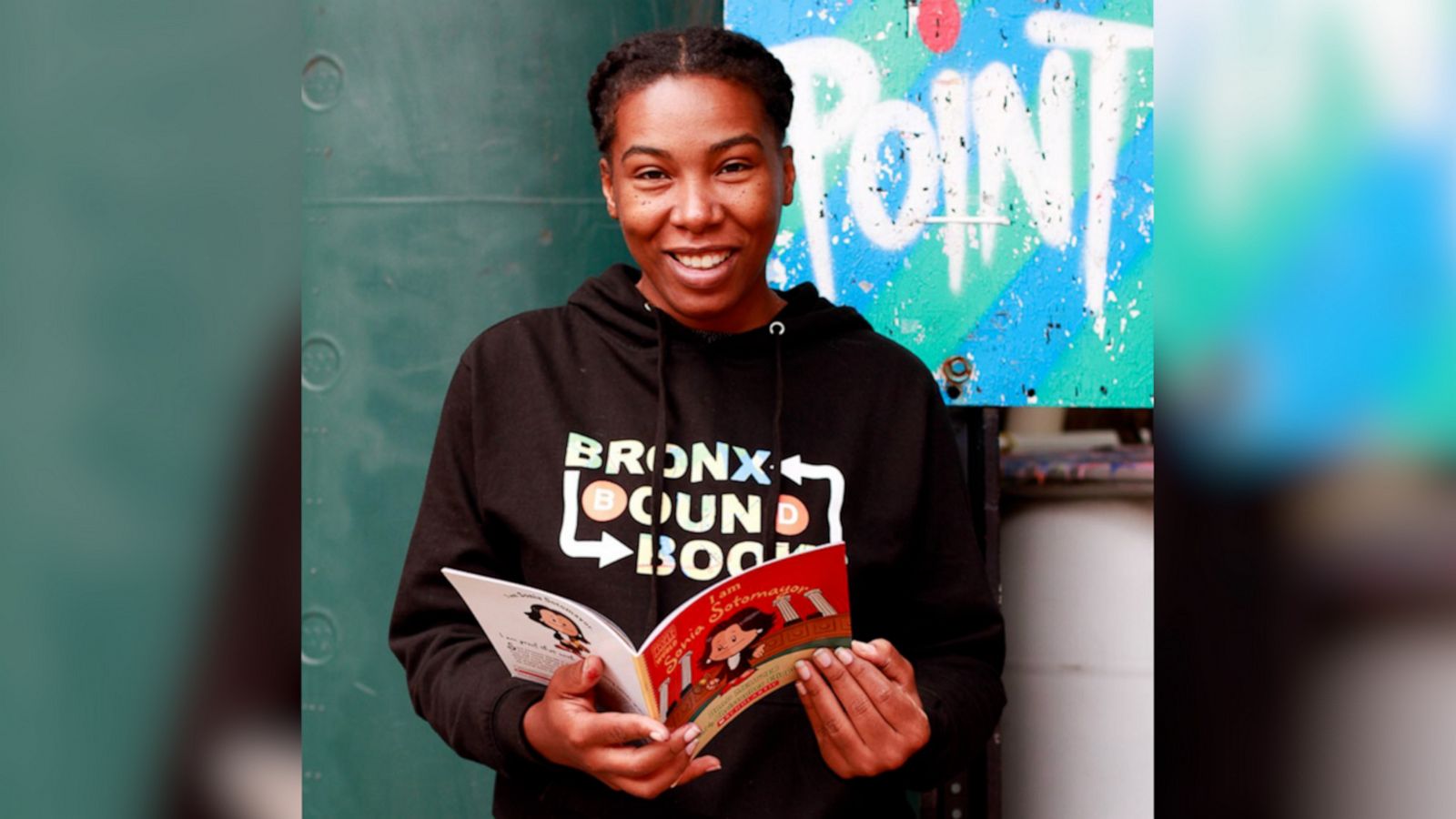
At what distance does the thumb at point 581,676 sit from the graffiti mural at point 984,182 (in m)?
1.17

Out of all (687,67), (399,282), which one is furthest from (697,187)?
(399,282)

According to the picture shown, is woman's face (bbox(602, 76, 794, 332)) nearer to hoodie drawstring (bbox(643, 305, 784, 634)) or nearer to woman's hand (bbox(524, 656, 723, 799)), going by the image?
hoodie drawstring (bbox(643, 305, 784, 634))

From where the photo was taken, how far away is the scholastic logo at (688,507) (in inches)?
77.5

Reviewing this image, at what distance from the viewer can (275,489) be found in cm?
80

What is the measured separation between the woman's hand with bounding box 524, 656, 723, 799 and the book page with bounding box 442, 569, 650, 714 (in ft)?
0.06

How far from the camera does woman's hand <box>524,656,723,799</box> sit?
1.68 meters

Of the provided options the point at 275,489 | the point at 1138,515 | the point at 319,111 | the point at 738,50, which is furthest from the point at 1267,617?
the point at 319,111

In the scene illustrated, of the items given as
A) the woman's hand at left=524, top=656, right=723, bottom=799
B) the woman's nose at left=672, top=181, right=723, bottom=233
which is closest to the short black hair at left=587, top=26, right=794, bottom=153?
the woman's nose at left=672, top=181, right=723, bottom=233

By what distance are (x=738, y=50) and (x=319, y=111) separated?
3.52 feet

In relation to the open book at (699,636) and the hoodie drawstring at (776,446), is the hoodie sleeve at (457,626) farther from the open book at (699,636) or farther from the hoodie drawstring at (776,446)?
the hoodie drawstring at (776,446)

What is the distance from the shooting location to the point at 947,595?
2066 millimetres

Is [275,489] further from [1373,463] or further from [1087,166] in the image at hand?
[1087,166]

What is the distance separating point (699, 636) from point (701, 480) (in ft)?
1.38

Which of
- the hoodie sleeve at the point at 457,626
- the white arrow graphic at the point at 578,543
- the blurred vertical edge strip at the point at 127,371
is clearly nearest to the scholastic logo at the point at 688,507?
the white arrow graphic at the point at 578,543
